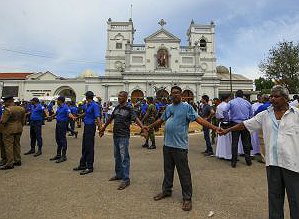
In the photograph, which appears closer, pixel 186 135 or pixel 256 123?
pixel 256 123

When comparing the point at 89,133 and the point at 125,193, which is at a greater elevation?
the point at 89,133

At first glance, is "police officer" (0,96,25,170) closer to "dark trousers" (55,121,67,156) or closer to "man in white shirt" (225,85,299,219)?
"dark trousers" (55,121,67,156)

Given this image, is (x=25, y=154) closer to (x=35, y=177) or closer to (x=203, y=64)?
(x=35, y=177)

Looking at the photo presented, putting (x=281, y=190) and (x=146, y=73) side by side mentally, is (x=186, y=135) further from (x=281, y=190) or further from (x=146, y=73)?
(x=146, y=73)

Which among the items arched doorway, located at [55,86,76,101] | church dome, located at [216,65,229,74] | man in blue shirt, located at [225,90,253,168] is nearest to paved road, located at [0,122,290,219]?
man in blue shirt, located at [225,90,253,168]

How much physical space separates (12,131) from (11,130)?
0.04 meters

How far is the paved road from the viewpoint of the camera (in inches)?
172

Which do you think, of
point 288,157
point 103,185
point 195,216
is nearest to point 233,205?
point 195,216

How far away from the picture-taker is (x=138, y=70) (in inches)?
1933

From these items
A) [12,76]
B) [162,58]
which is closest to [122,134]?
[162,58]

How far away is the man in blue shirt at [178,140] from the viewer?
4793 millimetres

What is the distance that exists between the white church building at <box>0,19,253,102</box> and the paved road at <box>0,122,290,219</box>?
128ft

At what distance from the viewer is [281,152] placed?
135 inches

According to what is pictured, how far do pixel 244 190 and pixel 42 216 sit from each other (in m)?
3.49
